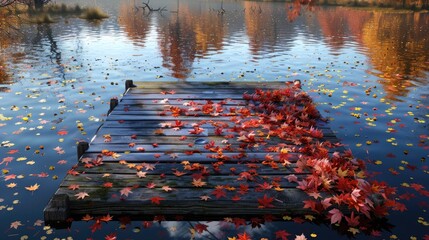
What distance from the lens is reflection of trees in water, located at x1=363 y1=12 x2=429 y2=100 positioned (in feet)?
50.1

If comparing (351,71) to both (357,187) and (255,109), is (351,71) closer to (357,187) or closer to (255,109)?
(255,109)

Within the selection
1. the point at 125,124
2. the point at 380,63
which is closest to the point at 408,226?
the point at 125,124

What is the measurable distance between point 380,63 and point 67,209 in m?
19.6

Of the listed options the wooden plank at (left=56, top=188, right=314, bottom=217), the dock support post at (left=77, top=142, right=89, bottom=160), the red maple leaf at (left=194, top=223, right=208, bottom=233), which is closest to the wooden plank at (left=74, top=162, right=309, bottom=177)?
the dock support post at (left=77, top=142, right=89, bottom=160)

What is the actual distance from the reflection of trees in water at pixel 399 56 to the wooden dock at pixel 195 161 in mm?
7235

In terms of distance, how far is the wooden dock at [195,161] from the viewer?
17.4ft

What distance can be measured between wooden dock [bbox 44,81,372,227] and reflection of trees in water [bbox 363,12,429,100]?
7.23 m

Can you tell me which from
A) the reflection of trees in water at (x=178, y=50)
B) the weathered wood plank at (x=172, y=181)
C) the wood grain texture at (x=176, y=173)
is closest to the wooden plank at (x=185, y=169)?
the wood grain texture at (x=176, y=173)

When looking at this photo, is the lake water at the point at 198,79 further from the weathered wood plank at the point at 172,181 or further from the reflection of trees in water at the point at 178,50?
the weathered wood plank at the point at 172,181

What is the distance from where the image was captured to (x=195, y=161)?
646 centimetres

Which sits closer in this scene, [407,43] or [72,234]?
[72,234]

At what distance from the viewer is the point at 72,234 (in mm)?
5094

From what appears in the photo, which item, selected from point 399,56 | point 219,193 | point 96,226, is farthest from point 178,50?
point 96,226

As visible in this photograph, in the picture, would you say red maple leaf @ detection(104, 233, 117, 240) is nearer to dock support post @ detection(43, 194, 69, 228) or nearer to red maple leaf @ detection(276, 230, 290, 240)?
dock support post @ detection(43, 194, 69, 228)
